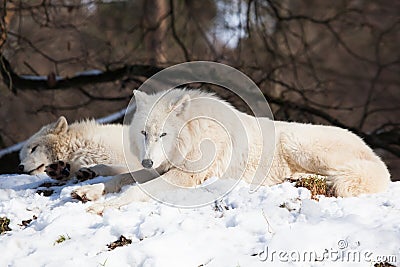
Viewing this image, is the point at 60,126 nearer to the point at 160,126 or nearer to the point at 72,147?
the point at 72,147

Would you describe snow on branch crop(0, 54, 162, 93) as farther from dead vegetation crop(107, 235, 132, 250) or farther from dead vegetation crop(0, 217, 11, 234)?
dead vegetation crop(107, 235, 132, 250)

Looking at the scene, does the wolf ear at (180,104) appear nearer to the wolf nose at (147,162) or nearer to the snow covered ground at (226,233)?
the wolf nose at (147,162)

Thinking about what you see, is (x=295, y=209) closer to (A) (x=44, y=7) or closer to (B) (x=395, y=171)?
(A) (x=44, y=7)

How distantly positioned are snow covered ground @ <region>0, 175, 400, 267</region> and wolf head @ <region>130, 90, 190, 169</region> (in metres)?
0.53

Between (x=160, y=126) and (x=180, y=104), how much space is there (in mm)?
297

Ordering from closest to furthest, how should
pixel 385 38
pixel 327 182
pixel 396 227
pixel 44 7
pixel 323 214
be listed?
pixel 396 227
pixel 323 214
pixel 327 182
pixel 44 7
pixel 385 38

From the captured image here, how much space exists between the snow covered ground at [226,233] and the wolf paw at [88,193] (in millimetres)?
117

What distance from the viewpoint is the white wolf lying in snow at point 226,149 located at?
5.27 meters

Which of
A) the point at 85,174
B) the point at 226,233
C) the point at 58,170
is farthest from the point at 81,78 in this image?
the point at 226,233

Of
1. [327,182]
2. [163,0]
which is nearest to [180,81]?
[163,0]

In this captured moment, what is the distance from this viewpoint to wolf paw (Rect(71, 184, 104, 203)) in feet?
17.3

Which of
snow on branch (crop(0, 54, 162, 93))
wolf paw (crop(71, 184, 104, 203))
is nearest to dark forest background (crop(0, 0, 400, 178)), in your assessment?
snow on branch (crop(0, 54, 162, 93))

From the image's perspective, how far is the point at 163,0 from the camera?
14820 mm

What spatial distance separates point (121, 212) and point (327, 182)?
1.97m
